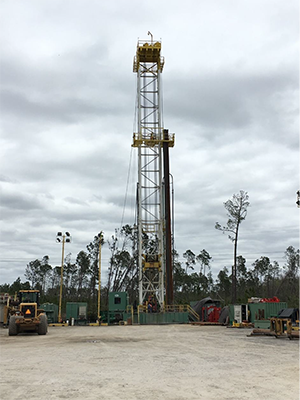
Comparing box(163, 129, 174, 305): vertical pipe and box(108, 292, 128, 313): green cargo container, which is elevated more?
box(163, 129, 174, 305): vertical pipe

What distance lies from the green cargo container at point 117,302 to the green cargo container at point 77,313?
289 cm

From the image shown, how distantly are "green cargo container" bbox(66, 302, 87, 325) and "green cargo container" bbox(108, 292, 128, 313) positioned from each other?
2.89 metres

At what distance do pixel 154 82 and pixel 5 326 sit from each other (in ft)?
107

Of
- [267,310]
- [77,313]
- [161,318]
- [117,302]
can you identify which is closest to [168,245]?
[117,302]

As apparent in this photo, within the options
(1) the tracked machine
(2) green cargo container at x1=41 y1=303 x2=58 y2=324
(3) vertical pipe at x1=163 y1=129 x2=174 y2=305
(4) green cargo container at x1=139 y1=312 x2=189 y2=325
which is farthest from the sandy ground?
(3) vertical pipe at x1=163 y1=129 x2=174 y2=305

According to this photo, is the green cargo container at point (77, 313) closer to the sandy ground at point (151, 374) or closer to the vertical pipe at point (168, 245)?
the vertical pipe at point (168, 245)

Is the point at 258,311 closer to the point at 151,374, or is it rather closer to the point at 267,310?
the point at 267,310

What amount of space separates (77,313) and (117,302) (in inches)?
174

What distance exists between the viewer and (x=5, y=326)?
1522 inches

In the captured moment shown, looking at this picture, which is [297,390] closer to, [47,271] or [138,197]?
[138,197]

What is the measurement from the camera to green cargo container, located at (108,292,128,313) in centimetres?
4525

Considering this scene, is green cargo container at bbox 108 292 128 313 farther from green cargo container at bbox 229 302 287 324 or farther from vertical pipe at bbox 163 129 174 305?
green cargo container at bbox 229 302 287 324

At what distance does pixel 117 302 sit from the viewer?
45781mm

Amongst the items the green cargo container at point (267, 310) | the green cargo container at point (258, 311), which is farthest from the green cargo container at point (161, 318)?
the green cargo container at point (267, 310)
